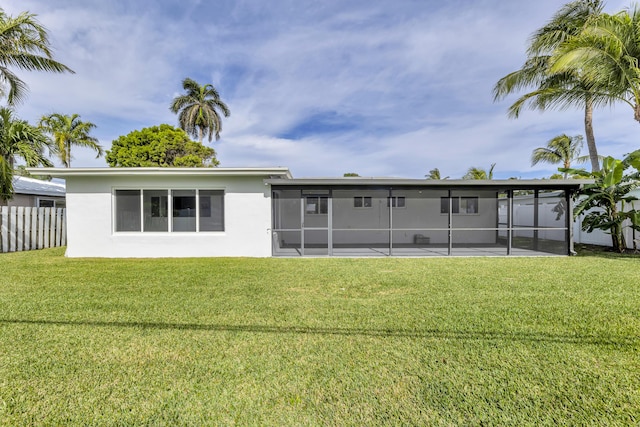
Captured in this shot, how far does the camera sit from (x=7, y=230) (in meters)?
10.4

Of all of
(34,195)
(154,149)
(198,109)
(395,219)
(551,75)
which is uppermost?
(198,109)

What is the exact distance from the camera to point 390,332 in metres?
3.72

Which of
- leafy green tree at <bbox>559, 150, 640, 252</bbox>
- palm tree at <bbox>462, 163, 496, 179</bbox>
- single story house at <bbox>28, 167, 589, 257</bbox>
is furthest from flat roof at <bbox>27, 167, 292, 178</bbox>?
palm tree at <bbox>462, 163, 496, 179</bbox>

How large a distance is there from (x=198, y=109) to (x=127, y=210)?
60.9 ft

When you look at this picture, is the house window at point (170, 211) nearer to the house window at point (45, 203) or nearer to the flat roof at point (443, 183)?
the flat roof at point (443, 183)

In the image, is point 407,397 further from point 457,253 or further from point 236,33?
point 236,33

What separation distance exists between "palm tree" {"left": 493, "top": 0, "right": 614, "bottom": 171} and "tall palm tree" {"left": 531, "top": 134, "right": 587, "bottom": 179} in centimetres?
920

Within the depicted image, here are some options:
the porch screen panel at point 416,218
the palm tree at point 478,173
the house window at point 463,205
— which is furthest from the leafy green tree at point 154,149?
the palm tree at point 478,173

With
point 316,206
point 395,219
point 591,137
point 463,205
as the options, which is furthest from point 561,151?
point 316,206

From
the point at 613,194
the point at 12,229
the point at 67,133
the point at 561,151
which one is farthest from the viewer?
the point at 561,151

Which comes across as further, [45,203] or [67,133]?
[67,133]

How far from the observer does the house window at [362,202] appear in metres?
12.7

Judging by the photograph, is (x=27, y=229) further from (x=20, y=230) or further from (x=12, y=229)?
(x=12, y=229)

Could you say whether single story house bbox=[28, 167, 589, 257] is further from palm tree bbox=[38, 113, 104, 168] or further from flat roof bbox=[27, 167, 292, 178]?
palm tree bbox=[38, 113, 104, 168]
